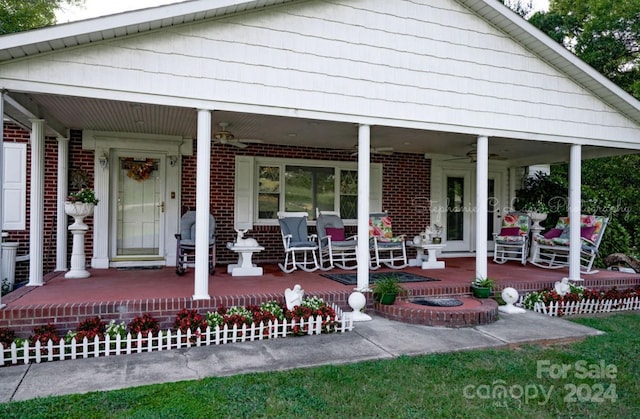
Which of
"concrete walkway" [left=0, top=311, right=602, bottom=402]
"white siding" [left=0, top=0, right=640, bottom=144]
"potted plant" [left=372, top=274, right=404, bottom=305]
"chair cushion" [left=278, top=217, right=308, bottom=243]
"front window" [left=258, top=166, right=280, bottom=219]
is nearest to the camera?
"concrete walkway" [left=0, top=311, right=602, bottom=402]

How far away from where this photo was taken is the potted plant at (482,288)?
5.75 m

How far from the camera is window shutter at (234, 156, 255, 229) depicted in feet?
25.4

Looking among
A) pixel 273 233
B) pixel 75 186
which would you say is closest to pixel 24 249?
pixel 75 186

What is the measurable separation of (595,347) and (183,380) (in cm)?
377

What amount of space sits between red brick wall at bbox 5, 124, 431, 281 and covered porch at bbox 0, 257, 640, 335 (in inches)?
26.3

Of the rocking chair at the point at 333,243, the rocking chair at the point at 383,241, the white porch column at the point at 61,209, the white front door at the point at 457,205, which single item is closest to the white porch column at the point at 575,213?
the rocking chair at the point at 383,241

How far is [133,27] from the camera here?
13.9 ft

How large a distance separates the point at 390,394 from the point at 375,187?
5.96 meters

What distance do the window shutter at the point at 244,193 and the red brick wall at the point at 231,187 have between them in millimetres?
93

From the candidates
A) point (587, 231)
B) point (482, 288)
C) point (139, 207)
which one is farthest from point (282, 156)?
point (587, 231)

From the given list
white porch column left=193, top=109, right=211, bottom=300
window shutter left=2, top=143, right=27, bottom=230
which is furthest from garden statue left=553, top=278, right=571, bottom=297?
window shutter left=2, top=143, right=27, bottom=230

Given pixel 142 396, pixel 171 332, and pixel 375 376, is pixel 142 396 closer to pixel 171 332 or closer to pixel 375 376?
pixel 171 332

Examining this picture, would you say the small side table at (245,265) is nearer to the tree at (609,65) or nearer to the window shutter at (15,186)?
the window shutter at (15,186)

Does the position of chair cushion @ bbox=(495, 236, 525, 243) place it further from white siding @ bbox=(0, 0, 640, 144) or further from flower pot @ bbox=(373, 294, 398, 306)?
flower pot @ bbox=(373, 294, 398, 306)
